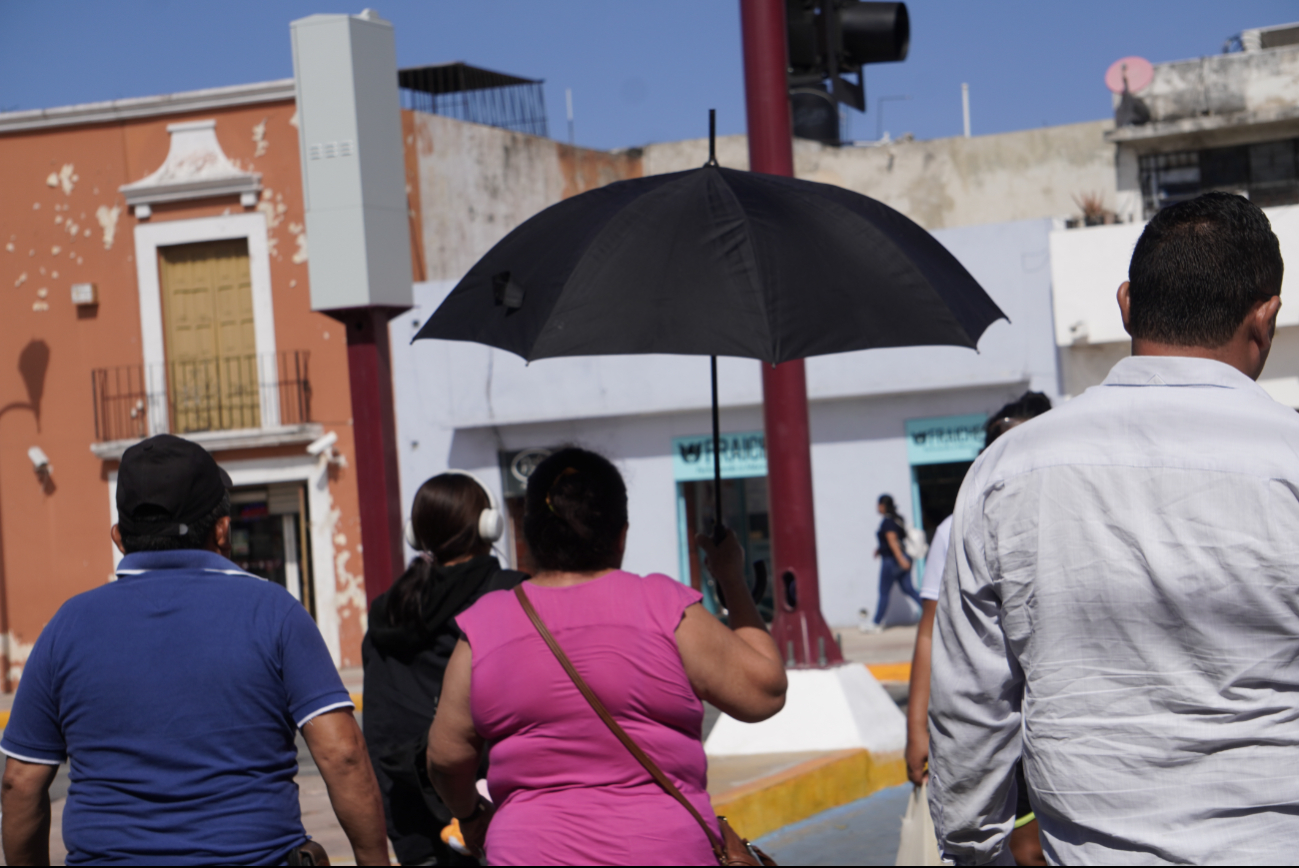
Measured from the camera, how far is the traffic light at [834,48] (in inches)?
289

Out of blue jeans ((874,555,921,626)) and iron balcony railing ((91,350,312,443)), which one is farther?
iron balcony railing ((91,350,312,443))

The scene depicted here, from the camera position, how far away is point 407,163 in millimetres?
22656

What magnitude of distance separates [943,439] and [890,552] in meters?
2.09

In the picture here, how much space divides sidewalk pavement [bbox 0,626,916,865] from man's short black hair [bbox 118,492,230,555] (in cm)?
→ 400

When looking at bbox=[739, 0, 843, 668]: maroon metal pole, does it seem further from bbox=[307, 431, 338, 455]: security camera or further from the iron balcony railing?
the iron balcony railing

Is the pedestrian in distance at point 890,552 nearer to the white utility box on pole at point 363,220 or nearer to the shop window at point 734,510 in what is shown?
the shop window at point 734,510

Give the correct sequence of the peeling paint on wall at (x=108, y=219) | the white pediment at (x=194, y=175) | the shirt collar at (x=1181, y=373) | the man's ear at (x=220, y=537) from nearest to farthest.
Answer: the shirt collar at (x=1181, y=373)
the man's ear at (x=220, y=537)
the white pediment at (x=194, y=175)
the peeling paint on wall at (x=108, y=219)

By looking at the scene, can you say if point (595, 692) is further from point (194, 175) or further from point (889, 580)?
point (194, 175)

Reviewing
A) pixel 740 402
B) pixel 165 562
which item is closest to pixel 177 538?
pixel 165 562

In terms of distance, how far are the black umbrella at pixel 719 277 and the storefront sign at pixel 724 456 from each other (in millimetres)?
16960

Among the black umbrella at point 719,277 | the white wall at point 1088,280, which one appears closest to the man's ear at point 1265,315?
the black umbrella at point 719,277

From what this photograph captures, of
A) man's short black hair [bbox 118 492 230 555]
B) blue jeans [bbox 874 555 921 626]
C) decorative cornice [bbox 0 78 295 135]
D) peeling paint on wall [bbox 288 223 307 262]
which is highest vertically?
decorative cornice [bbox 0 78 295 135]

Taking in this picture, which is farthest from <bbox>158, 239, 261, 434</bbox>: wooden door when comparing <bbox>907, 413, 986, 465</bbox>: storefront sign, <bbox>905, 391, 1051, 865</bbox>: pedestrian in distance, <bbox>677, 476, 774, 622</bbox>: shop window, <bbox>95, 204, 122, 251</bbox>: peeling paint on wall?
<bbox>905, 391, 1051, 865</bbox>: pedestrian in distance

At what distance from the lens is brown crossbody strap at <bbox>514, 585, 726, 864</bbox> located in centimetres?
279
